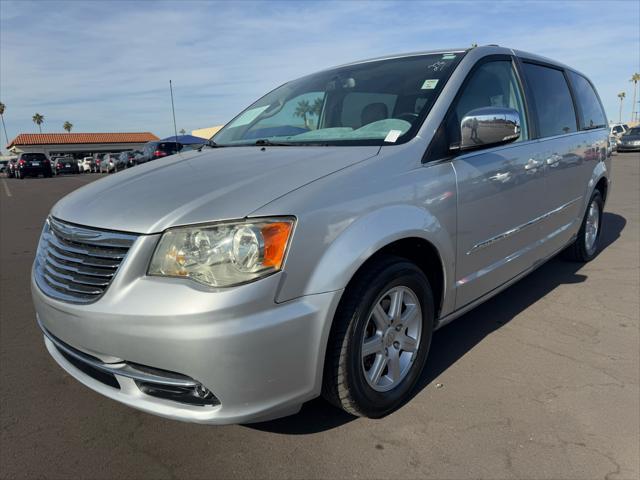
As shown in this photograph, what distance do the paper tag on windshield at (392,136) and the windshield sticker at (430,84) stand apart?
442 millimetres

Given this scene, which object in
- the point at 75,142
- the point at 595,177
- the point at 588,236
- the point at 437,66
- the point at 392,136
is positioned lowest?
the point at 588,236

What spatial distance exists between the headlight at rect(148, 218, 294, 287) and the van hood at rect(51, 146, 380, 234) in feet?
0.16

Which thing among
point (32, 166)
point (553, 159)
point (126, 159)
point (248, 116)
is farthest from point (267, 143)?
point (32, 166)

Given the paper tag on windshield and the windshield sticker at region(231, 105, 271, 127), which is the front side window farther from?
the windshield sticker at region(231, 105, 271, 127)

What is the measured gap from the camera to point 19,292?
14.8 feet

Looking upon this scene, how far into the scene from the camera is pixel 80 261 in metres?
2.04

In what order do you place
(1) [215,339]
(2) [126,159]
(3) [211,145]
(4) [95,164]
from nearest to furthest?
(1) [215,339] < (3) [211,145] < (2) [126,159] < (4) [95,164]

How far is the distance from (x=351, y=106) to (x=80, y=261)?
185 cm

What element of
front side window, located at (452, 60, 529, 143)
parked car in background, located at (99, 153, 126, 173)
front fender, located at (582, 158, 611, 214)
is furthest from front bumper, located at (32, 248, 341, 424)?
parked car in background, located at (99, 153, 126, 173)

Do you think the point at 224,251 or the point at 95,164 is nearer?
the point at 224,251

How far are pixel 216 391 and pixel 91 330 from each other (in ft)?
1.87

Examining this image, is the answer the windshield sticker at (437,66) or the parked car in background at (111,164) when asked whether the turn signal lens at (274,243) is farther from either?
the parked car in background at (111,164)

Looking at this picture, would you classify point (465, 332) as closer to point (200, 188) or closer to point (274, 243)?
point (274, 243)

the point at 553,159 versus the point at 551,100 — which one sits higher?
the point at 551,100
